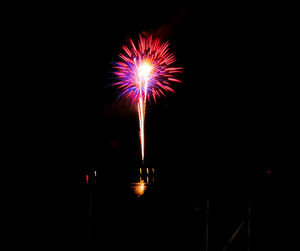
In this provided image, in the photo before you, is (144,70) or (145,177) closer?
(145,177)

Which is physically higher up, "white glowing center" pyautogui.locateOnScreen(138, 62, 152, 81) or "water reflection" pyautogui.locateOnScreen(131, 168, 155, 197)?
"white glowing center" pyautogui.locateOnScreen(138, 62, 152, 81)

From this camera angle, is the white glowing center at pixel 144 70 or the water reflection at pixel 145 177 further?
the white glowing center at pixel 144 70

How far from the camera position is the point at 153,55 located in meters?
11.1

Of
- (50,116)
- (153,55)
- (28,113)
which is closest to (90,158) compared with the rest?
(50,116)

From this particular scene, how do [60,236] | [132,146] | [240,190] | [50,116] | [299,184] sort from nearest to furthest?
[60,236]
[240,190]
[299,184]
[50,116]
[132,146]

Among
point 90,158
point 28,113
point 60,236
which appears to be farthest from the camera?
point 90,158

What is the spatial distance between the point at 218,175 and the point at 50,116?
484 inches

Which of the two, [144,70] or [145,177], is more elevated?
[144,70]

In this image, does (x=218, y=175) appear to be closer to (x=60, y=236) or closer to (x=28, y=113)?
(x=60, y=236)

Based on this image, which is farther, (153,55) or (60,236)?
(153,55)

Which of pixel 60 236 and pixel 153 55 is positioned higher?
pixel 153 55

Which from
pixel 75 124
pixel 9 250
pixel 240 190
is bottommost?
pixel 9 250

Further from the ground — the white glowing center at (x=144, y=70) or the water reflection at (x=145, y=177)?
the white glowing center at (x=144, y=70)

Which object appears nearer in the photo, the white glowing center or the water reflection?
the water reflection
